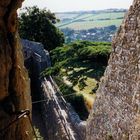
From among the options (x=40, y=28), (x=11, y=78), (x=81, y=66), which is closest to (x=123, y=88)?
(x=11, y=78)

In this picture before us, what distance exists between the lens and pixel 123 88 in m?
12.4

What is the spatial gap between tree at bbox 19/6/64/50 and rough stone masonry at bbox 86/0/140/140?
32.8 meters

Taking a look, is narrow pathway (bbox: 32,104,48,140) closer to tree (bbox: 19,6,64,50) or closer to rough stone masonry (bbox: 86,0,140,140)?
rough stone masonry (bbox: 86,0,140,140)

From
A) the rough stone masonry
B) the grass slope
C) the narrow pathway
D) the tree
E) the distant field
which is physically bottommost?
the distant field

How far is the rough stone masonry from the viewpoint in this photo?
1148cm

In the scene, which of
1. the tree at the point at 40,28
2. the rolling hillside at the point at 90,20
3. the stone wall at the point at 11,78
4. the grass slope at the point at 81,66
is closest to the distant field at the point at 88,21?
the rolling hillside at the point at 90,20

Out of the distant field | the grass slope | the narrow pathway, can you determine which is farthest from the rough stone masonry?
the distant field

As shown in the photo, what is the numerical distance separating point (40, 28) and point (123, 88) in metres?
36.0

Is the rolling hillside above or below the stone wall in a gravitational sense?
below

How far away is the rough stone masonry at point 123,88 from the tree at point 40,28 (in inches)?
1293

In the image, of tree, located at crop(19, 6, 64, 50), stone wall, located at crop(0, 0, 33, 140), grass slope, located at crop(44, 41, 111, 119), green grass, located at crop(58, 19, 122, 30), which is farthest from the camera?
green grass, located at crop(58, 19, 122, 30)

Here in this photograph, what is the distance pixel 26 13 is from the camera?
4872 centimetres

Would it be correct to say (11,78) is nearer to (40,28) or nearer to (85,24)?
(40,28)

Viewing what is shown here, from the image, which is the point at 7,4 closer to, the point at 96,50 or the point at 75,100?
the point at 96,50
